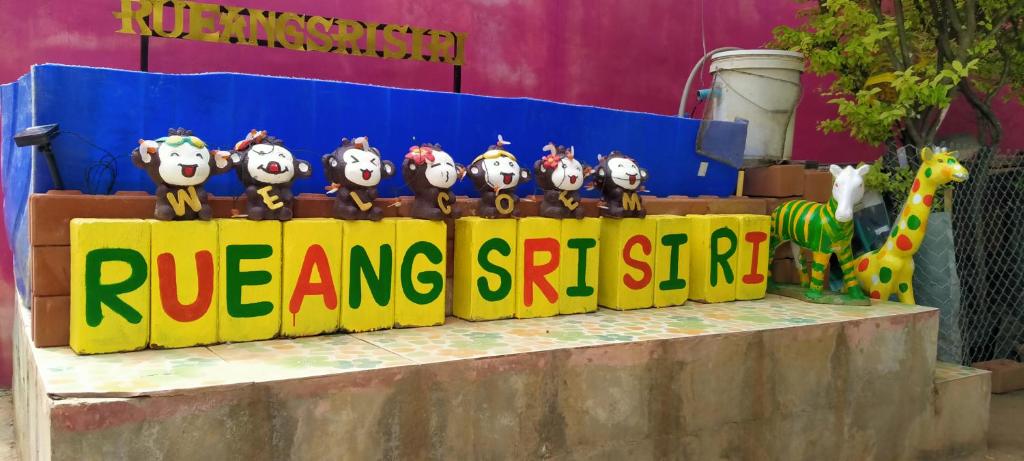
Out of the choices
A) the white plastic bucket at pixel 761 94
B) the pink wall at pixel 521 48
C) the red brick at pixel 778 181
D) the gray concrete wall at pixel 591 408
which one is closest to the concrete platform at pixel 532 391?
the gray concrete wall at pixel 591 408

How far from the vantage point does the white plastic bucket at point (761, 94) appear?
17.4 ft

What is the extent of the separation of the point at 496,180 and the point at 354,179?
0.68m

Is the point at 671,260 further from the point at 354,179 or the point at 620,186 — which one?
the point at 354,179

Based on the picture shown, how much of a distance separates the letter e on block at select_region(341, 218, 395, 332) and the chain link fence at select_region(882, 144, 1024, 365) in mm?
3628

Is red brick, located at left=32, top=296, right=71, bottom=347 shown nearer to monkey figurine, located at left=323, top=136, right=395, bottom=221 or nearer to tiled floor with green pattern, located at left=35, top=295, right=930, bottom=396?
tiled floor with green pattern, located at left=35, top=295, right=930, bottom=396

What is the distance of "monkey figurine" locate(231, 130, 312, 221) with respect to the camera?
3039 millimetres

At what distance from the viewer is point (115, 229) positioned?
2748 mm

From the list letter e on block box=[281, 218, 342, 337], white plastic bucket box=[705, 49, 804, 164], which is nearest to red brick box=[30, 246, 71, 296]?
letter e on block box=[281, 218, 342, 337]

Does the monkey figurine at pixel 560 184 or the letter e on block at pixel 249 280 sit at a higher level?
the monkey figurine at pixel 560 184

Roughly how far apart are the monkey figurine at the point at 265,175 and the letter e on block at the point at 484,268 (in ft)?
2.67

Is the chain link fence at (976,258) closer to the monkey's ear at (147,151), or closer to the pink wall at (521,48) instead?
the pink wall at (521,48)

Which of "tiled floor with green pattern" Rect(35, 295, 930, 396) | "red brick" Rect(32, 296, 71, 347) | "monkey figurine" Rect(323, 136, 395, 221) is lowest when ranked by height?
"tiled floor with green pattern" Rect(35, 295, 930, 396)

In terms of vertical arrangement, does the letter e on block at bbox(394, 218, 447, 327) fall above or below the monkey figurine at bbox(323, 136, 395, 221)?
below

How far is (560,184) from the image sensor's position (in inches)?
146
